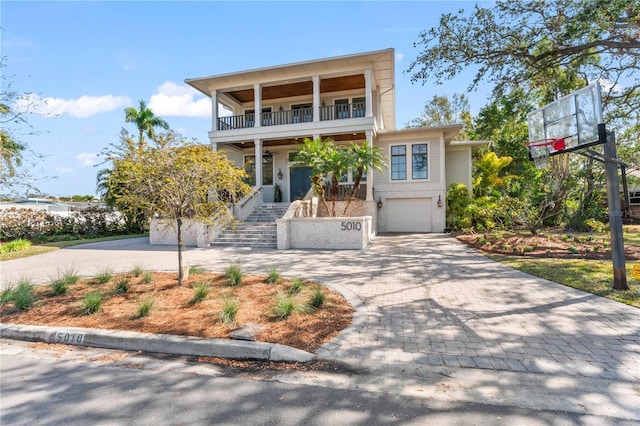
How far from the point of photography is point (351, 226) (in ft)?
37.0

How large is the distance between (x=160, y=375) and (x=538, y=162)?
9645 millimetres

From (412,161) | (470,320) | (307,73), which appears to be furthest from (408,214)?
(470,320)

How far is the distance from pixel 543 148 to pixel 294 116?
38.7 ft

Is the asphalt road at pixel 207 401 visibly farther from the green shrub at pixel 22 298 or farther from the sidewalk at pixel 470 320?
the green shrub at pixel 22 298

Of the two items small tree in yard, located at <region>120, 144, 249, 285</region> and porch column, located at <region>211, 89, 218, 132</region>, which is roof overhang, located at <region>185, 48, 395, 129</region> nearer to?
porch column, located at <region>211, 89, 218, 132</region>

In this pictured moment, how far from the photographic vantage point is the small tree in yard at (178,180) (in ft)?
18.2

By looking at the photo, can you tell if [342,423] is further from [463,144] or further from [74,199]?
[74,199]

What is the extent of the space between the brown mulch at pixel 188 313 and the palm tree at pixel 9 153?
7706mm

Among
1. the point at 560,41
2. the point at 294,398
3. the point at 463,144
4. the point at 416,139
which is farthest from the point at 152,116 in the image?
the point at 294,398

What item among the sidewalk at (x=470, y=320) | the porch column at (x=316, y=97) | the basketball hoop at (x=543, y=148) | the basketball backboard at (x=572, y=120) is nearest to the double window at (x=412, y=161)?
the porch column at (x=316, y=97)

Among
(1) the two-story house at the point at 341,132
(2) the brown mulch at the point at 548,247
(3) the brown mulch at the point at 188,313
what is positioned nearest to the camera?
(3) the brown mulch at the point at 188,313

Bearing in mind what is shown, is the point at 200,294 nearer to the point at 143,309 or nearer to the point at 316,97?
the point at 143,309

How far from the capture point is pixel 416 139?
54.9ft

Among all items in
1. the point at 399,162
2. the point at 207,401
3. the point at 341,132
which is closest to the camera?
the point at 207,401
